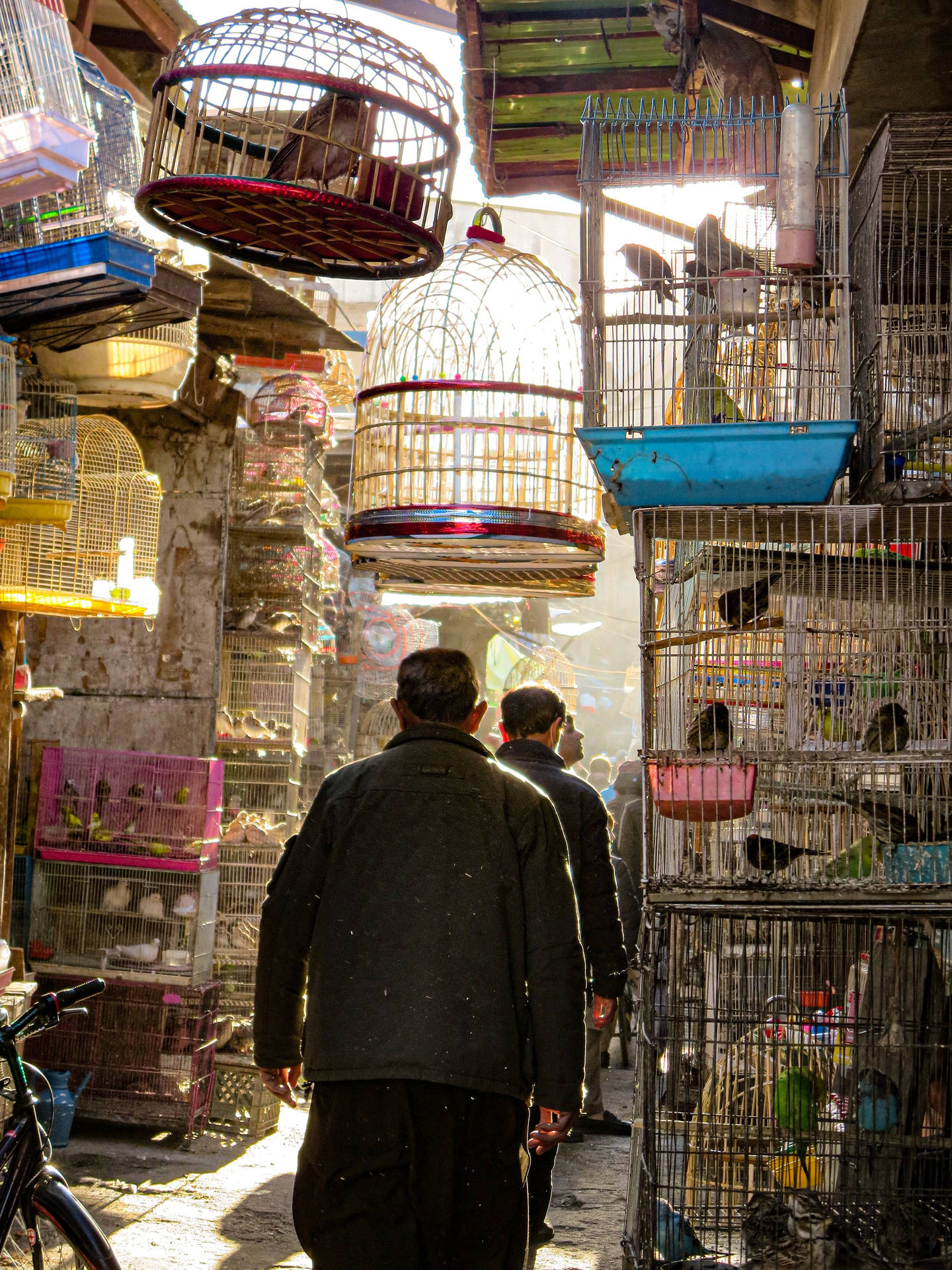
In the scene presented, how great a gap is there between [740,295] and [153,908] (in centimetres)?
408

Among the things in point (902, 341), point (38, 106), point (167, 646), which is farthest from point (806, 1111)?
point (167, 646)

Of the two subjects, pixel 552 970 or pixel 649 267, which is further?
pixel 649 267

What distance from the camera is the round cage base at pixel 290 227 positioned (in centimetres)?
280

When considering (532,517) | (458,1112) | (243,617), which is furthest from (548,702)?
(243,617)

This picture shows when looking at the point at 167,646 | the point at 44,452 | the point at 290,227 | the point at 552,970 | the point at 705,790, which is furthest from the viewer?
the point at 167,646

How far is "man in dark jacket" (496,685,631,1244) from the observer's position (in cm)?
381

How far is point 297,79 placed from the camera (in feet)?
8.98

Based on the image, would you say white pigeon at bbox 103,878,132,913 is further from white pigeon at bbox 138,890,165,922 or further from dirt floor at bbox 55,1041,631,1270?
dirt floor at bbox 55,1041,631,1270

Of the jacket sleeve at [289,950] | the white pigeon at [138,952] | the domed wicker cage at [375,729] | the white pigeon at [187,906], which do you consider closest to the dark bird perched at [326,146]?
the jacket sleeve at [289,950]

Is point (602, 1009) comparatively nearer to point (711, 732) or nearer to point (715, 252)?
point (711, 732)

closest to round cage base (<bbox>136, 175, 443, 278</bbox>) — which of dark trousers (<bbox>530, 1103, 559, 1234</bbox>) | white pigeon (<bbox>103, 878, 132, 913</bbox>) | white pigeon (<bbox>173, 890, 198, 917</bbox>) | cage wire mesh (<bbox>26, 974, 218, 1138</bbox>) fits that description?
dark trousers (<bbox>530, 1103, 559, 1234</bbox>)

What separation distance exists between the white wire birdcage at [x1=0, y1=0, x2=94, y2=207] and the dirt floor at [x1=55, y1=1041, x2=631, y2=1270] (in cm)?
339

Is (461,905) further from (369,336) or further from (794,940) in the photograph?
(369,336)

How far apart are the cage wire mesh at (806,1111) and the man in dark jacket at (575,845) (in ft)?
1.10
